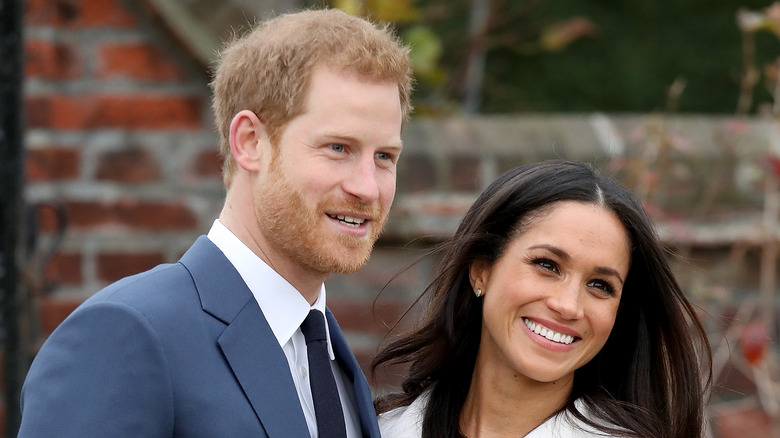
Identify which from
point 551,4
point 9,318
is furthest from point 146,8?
point 551,4

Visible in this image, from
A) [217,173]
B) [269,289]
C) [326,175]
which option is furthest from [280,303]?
[217,173]

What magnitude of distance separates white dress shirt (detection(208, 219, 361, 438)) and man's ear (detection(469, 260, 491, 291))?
65 centimetres

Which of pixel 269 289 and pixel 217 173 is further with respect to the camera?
pixel 217 173

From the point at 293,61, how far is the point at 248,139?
0.65 feet

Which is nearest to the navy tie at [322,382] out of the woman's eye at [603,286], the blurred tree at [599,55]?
the woman's eye at [603,286]

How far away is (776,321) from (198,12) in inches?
95.7

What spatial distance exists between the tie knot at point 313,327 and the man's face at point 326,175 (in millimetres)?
141

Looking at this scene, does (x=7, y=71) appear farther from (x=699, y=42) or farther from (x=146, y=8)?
(x=699, y=42)

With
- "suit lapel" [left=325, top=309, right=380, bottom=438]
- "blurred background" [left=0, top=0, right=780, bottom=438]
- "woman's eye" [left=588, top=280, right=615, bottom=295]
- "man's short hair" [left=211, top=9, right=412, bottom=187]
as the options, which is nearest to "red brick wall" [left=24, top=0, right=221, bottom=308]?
"blurred background" [left=0, top=0, right=780, bottom=438]

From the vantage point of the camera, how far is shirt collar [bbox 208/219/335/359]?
2416 millimetres

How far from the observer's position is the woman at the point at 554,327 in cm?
273

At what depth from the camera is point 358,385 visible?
2.68m

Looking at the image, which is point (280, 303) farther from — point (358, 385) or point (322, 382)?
point (358, 385)

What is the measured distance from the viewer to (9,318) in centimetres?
326
